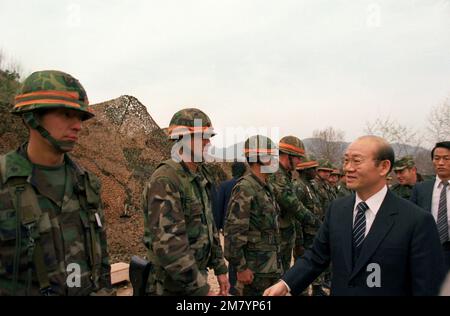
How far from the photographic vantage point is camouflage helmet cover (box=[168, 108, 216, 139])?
3494mm

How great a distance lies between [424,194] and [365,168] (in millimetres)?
3014

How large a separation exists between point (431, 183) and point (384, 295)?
3.31 metres

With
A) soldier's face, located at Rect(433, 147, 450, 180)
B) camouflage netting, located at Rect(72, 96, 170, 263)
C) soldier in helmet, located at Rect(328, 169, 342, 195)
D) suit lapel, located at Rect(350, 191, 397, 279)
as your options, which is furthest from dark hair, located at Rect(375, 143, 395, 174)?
soldier in helmet, located at Rect(328, 169, 342, 195)

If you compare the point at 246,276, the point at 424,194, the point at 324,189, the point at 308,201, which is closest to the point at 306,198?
the point at 308,201

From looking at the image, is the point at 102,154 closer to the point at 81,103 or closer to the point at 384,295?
the point at 81,103

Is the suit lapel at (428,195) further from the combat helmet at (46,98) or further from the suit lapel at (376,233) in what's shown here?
the combat helmet at (46,98)

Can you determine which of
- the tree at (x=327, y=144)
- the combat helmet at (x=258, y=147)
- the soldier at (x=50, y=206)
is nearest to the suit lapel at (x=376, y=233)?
the soldier at (x=50, y=206)

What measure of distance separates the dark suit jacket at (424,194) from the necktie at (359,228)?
2.84 meters

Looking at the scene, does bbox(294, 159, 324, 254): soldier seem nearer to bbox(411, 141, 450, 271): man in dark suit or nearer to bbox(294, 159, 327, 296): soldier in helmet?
bbox(294, 159, 327, 296): soldier in helmet

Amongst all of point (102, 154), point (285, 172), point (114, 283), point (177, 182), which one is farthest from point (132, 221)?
point (177, 182)

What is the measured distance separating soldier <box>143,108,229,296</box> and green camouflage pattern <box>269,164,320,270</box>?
2326mm

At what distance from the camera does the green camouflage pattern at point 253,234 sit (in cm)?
436

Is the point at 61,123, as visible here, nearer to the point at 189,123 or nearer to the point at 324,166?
the point at 189,123
